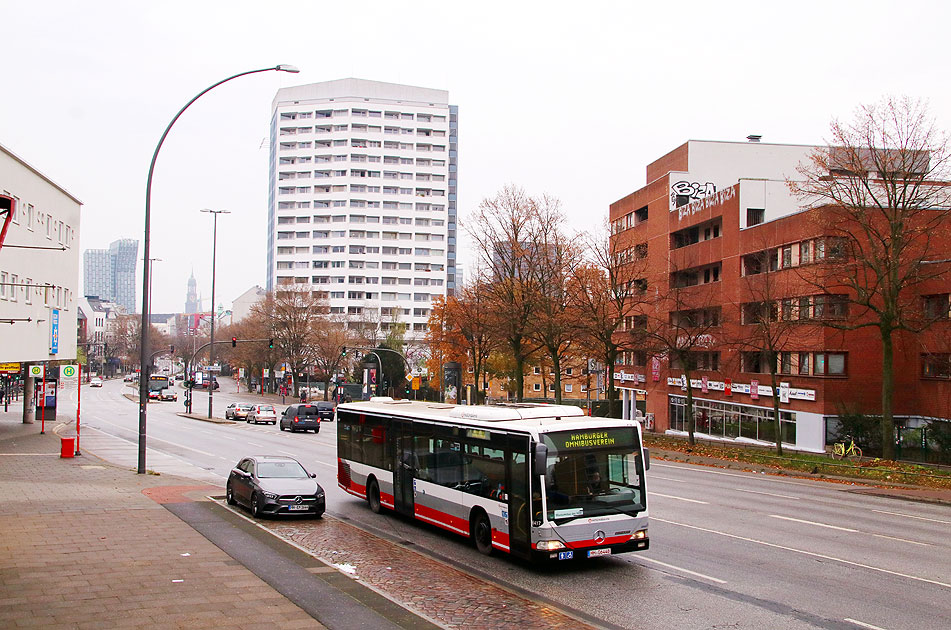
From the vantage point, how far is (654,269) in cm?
5675

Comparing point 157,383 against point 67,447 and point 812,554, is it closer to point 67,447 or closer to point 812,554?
point 67,447

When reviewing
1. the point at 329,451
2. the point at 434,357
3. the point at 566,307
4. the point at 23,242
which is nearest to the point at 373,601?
the point at 329,451

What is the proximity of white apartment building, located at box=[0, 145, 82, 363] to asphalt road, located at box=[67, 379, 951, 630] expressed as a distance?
46.4 ft

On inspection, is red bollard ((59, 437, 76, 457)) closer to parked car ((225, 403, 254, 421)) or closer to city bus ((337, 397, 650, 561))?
city bus ((337, 397, 650, 561))

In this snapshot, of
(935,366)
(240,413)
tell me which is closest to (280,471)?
(935,366)

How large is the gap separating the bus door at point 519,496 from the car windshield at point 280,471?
7551mm

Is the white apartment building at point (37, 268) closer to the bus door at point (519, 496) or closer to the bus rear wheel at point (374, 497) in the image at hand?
the bus rear wheel at point (374, 497)

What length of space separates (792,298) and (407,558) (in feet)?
90.7

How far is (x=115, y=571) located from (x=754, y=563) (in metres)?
10.4

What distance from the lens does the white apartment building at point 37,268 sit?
3228cm

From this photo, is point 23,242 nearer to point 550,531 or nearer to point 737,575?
point 550,531

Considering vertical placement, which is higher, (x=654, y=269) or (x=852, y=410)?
(x=654, y=269)

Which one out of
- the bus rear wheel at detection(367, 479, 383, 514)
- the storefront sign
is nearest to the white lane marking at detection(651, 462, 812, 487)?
the storefront sign

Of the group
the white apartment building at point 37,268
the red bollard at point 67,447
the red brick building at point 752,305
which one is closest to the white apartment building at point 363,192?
the red brick building at point 752,305
